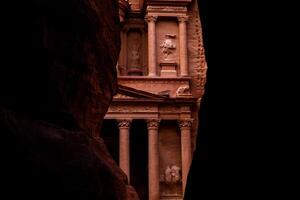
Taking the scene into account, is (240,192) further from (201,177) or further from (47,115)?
(47,115)

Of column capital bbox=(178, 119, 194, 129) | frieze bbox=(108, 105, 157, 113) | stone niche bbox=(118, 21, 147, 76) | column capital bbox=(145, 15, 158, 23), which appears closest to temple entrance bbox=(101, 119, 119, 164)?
frieze bbox=(108, 105, 157, 113)

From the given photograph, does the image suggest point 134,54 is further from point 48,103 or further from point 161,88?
point 48,103

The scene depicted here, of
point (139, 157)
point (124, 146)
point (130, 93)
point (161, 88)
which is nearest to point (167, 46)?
point (161, 88)

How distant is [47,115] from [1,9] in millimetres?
1001

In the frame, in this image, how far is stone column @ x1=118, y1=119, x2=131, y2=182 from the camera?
22625 millimetres

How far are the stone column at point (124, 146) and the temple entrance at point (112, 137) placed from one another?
3.67ft

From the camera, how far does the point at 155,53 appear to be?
83.4 ft

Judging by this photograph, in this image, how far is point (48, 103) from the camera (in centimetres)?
423

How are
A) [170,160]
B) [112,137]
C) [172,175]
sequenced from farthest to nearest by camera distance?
1. [112,137]
2. [170,160]
3. [172,175]

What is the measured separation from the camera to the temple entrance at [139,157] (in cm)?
2456

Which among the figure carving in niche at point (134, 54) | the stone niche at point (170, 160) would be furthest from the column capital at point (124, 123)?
the figure carving in niche at point (134, 54)

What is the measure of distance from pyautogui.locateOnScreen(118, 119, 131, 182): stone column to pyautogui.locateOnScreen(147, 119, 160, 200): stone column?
1.08m

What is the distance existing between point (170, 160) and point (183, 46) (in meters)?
6.17

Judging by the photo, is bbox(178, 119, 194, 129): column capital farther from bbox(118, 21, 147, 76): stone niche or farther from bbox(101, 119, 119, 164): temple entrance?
bbox(118, 21, 147, 76): stone niche
